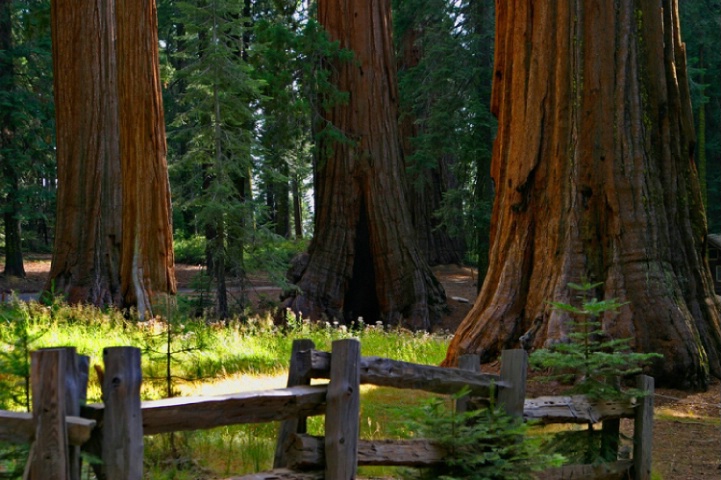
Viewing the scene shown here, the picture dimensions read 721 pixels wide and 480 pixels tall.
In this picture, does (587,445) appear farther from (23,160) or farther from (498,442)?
(23,160)

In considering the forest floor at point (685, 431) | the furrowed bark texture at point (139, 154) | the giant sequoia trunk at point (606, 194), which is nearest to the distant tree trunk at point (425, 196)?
the furrowed bark texture at point (139, 154)

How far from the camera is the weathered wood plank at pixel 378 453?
4.93 metres

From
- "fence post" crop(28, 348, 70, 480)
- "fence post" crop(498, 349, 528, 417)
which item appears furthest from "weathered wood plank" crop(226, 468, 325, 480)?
"fence post" crop(498, 349, 528, 417)

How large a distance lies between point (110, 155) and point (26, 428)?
11.0 metres

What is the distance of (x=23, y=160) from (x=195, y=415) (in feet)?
80.5

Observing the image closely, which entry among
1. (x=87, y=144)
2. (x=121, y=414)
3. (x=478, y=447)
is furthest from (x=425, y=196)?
(x=121, y=414)

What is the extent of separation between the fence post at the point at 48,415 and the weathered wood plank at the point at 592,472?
3619 mm

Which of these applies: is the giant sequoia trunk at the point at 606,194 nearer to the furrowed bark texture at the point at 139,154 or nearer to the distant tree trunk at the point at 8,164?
the furrowed bark texture at the point at 139,154

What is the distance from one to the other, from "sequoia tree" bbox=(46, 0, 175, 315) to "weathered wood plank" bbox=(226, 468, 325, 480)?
31.3ft

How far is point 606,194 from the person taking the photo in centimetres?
955

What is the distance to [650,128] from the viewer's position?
9797 mm

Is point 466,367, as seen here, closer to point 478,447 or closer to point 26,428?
point 478,447

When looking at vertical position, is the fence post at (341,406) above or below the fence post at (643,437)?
above

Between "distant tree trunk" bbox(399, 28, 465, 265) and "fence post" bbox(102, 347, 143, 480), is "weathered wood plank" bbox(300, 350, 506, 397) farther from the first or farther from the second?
"distant tree trunk" bbox(399, 28, 465, 265)
